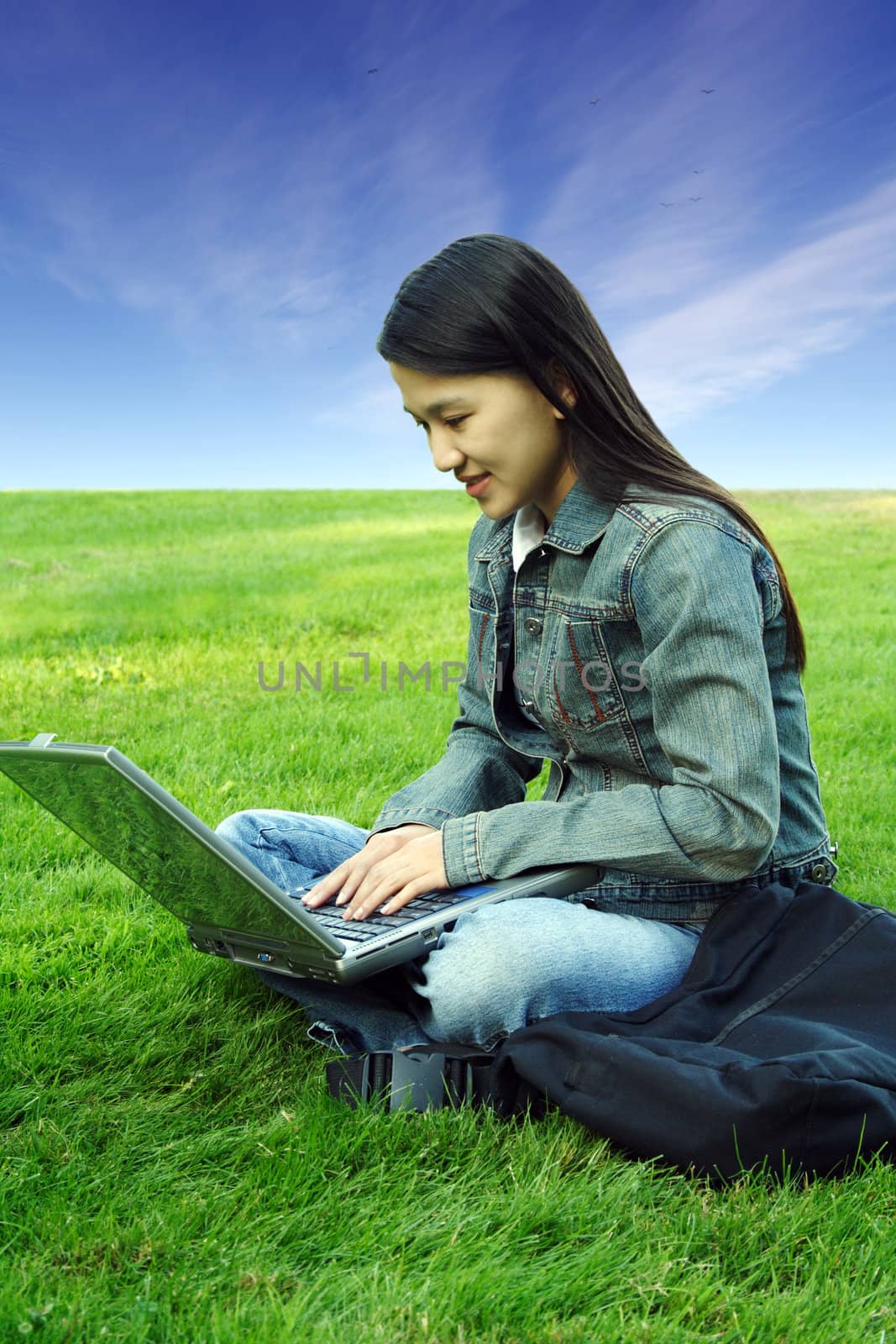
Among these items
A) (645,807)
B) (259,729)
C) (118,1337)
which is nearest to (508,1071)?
(645,807)

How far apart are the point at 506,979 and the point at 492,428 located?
113 centimetres

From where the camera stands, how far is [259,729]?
570 centimetres

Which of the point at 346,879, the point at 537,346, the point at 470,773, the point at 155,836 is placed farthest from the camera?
the point at 470,773

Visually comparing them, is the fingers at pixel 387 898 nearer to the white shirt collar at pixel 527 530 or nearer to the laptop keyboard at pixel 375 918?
the laptop keyboard at pixel 375 918

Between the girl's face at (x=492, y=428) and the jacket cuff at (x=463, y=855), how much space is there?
2.33 feet

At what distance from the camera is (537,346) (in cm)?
241

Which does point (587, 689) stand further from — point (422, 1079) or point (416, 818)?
point (422, 1079)

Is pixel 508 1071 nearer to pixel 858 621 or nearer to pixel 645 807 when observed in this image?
pixel 645 807

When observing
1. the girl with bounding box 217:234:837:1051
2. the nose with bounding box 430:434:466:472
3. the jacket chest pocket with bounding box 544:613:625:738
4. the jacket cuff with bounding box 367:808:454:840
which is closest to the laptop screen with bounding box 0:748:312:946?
the girl with bounding box 217:234:837:1051

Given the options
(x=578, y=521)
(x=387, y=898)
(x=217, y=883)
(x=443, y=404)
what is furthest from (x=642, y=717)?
(x=217, y=883)

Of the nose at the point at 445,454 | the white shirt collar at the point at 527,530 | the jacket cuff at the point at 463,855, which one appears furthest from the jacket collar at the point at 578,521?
the jacket cuff at the point at 463,855

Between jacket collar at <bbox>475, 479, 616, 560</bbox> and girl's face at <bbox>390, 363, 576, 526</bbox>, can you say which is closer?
girl's face at <bbox>390, 363, 576, 526</bbox>

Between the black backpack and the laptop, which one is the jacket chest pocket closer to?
the laptop

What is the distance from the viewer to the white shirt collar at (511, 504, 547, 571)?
109 inches
